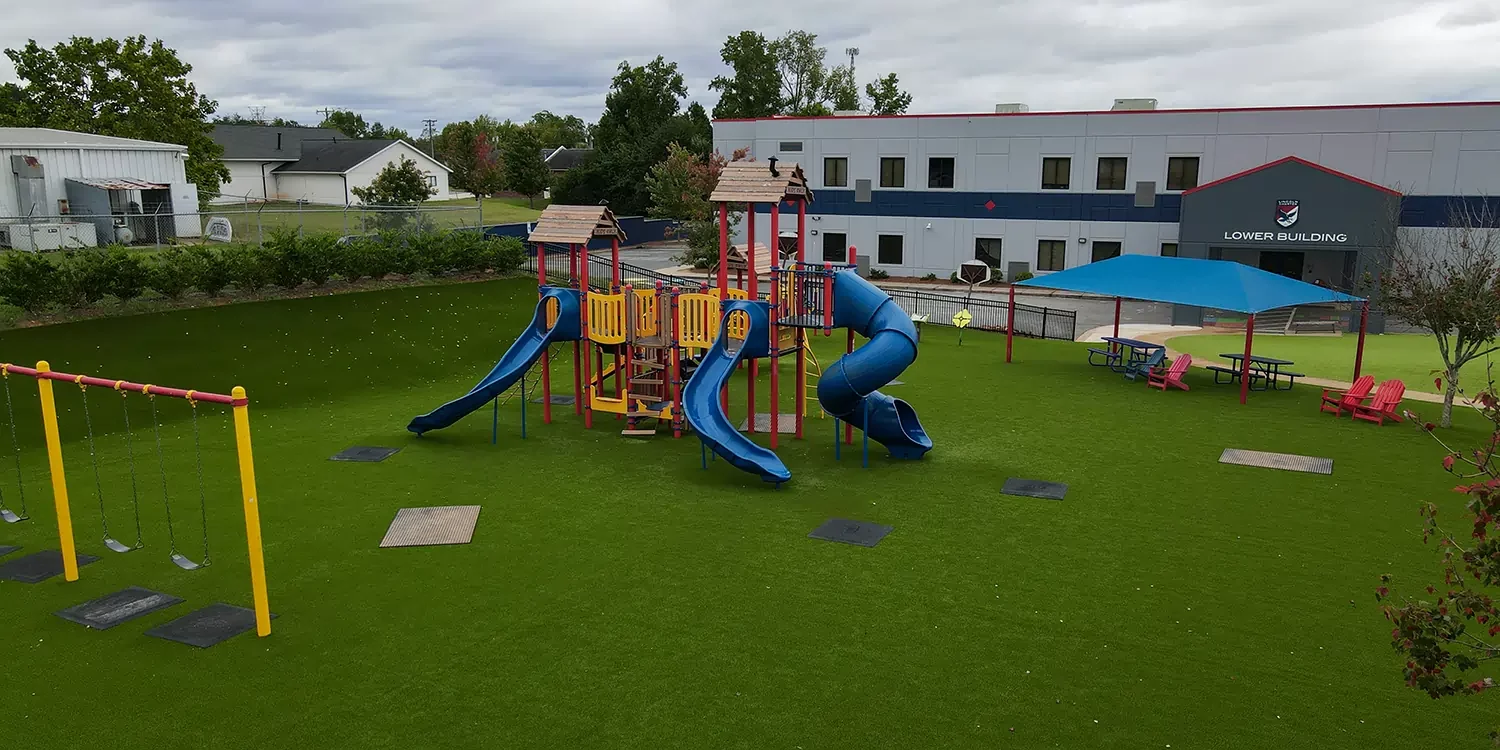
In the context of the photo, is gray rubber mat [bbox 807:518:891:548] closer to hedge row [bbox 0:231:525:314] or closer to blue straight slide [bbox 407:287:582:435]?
blue straight slide [bbox 407:287:582:435]

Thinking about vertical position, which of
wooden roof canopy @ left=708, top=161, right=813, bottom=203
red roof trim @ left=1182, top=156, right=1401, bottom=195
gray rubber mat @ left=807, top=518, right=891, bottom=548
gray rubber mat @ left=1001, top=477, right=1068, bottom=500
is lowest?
gray rubber mat @ left=807, top=518, right=891, bottom=548

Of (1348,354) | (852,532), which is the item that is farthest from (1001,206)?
(852,532)

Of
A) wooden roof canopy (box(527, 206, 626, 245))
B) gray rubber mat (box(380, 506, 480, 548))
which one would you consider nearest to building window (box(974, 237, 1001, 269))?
wooden roof canopy (box(527, 206, 626, 245))

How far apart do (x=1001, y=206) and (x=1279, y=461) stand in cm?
2707

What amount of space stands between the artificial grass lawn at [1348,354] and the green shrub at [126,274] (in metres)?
25.4

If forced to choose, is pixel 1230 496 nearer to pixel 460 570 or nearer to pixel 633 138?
pixel 460 570

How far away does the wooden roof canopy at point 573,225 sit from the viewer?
1775 centimetres

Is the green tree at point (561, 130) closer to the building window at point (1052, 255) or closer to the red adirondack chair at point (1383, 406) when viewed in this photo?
the building window at point (1052, 255)

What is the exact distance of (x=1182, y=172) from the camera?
1500 inches

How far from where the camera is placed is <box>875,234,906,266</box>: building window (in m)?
43.9

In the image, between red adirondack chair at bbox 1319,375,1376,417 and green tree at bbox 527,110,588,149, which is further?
green tree at bbox 527,110,588,149

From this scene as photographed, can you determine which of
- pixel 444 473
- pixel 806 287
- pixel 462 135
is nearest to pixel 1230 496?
pixel 806 287

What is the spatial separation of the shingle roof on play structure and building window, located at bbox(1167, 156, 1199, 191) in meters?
16.3

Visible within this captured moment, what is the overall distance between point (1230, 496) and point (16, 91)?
62.3m
